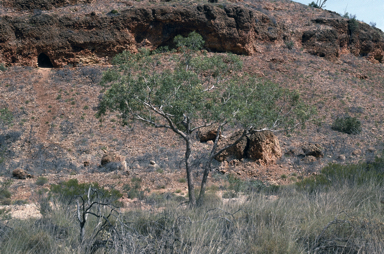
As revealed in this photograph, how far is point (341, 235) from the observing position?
401cm

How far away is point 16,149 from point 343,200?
66.7ft

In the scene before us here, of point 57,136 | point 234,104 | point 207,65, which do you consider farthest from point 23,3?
point 234,104

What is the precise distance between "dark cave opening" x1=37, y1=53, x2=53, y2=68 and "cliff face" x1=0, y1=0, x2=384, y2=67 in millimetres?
1140

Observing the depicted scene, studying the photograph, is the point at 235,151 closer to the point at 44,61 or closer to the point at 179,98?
the point at 179,98

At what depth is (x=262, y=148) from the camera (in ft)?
52.1

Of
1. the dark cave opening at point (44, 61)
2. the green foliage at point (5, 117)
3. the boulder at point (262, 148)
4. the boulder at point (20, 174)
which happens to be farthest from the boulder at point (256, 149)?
the dark cave opening at point (44, 61)

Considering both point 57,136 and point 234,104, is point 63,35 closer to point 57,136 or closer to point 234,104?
point 57,136

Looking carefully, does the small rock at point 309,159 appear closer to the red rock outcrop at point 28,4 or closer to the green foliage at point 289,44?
the green foliage at point 289,44

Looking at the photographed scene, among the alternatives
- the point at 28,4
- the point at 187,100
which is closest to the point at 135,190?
the point at 187,100

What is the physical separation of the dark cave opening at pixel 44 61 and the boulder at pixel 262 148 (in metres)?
24.8

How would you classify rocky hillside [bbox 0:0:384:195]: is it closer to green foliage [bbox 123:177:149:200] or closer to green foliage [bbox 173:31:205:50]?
green foliage [bbox 123:177:149:200]

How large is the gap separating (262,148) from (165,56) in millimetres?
18566

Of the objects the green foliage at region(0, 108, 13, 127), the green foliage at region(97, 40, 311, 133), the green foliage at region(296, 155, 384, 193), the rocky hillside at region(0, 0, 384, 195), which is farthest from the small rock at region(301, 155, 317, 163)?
the green foliage at region(0, 108, 13, 127)

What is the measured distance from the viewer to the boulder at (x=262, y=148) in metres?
15.9
